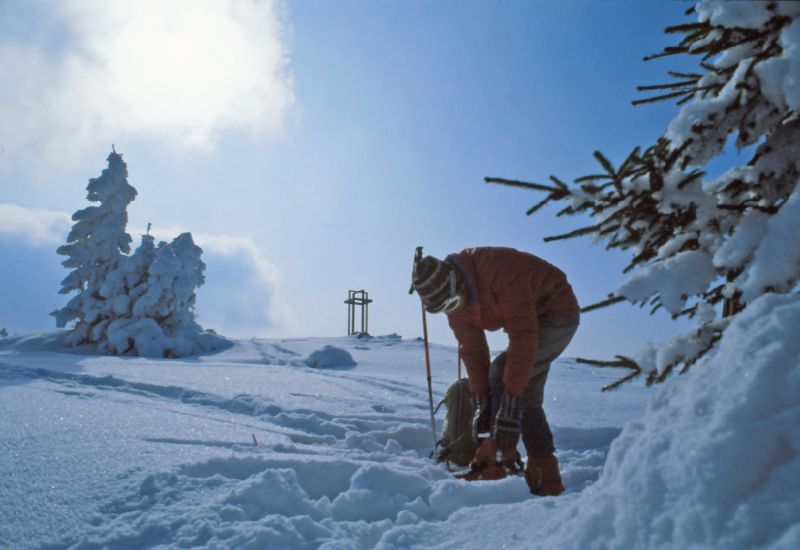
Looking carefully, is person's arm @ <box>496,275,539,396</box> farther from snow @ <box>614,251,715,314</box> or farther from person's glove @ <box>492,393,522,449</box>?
snow @ <box>614,251,715,314</box>

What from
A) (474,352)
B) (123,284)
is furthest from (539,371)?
(123,284)

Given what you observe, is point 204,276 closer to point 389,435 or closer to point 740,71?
point 389,435

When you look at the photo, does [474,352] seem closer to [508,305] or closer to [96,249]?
[508,305]

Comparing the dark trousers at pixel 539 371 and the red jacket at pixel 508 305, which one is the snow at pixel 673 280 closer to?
the red jacket at pixel 508 305

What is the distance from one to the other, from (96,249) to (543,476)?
24.7m

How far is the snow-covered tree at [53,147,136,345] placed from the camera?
21375 mm

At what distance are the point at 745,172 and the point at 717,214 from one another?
185mm

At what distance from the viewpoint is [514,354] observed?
3.36 metres

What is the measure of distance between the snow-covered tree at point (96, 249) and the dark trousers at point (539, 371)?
71.0ft

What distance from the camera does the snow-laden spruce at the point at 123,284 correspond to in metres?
20.0

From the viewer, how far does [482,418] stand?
3.92m

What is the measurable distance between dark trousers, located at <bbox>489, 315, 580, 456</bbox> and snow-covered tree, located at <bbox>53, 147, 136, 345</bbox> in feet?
71.0

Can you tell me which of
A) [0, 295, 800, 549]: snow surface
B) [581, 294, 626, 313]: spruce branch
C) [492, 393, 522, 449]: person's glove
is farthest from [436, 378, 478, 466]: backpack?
[581, 294, 626, 313]: spruce branch

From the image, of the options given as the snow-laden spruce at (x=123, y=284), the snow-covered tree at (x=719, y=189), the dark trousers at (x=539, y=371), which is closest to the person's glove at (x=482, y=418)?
the dark trousers at (x=539, y=371)
